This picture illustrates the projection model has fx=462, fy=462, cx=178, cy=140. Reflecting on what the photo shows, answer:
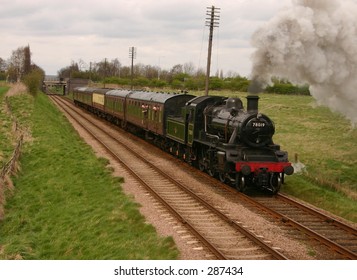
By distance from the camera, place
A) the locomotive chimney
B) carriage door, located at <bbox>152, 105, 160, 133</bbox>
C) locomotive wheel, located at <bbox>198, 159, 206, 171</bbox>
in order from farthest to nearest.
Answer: carriage door, located at <bbox>152, 105, 160, 133</bbox>
locomotive wheel, located at <bbox>198, 159, 206, 171</bbox>
the locomotive chimney

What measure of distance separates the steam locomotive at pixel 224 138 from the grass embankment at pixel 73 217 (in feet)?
12.3

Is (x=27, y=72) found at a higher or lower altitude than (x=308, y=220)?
higher

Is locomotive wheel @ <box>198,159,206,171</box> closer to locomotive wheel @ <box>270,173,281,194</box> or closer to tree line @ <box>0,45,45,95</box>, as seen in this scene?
locomotive wheel @ <box>270,173,281,194</box>

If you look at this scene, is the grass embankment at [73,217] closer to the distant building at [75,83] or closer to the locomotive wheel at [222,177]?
the locomotive wheel at [222,177]

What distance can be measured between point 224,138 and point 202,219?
5.34 m

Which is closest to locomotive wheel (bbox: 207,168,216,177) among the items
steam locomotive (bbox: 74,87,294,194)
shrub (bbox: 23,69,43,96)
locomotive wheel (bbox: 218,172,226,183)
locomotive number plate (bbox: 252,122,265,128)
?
steam locomotive (bbox: 74,87,294,194)

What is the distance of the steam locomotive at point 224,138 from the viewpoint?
1570 centimetres

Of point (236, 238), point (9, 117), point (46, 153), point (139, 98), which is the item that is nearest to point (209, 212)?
point (236, 238)

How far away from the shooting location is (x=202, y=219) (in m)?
12.5

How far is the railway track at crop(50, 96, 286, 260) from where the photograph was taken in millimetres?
9979

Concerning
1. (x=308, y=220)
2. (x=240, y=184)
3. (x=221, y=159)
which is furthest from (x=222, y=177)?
Result: (x=308, y=220)

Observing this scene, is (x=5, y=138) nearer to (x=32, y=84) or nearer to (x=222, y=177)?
(x=222, y=177)

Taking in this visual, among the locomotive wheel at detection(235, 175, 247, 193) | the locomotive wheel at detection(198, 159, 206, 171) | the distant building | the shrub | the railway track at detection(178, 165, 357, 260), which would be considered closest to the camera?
the railway track at detection(178, 165, 357, 260)

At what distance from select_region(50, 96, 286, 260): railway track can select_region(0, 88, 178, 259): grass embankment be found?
98 cm
